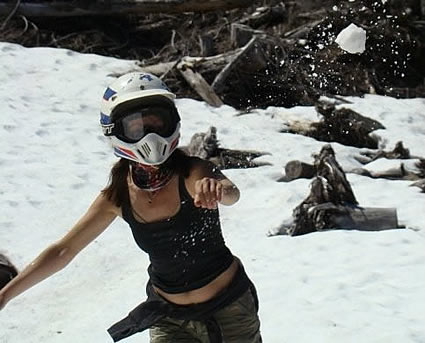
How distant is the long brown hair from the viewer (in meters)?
3.00

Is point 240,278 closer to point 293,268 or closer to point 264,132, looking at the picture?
point 293,268

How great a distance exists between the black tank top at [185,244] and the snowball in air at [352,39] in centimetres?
823

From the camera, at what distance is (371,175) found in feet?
26.4

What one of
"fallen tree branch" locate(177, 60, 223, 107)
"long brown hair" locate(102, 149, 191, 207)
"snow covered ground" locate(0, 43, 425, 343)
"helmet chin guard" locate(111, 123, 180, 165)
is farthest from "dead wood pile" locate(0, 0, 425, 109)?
"helmet chin guard" locate(111, 123, 180, 165)

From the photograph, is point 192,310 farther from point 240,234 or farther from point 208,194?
point 240,234

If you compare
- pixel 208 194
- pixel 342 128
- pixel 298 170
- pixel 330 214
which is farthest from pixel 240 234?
pixel 208 194

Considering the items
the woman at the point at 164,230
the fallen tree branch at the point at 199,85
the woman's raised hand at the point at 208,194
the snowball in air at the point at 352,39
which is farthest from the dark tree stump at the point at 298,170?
the woman's raised hand at the point at 208,194

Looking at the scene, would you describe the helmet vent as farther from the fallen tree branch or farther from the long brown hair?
the fallen tree branch

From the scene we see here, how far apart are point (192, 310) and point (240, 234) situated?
3655mm

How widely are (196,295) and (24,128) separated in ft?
20.8

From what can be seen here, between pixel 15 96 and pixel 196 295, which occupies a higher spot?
pixel 196 295

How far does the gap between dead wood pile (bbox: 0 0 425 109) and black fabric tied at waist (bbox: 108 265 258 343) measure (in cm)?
717

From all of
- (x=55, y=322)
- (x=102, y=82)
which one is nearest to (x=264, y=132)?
(x=102, y=82)

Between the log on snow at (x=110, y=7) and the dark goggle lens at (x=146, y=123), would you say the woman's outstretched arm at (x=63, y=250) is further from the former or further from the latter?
the log on snow at (x=110, y=7)
